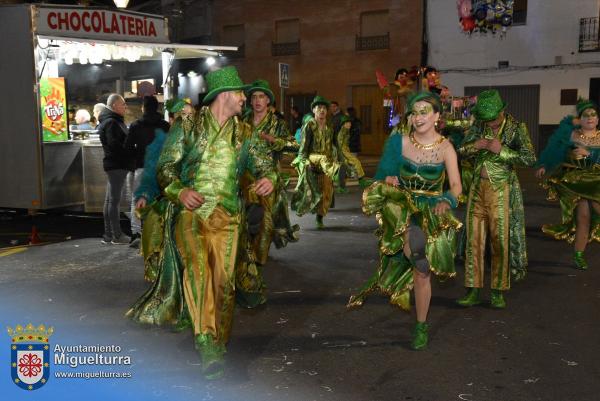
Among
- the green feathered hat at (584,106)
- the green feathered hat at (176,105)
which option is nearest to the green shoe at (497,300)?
the green feathered hat at (584,106)

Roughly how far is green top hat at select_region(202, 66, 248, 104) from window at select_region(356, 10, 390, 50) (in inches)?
993

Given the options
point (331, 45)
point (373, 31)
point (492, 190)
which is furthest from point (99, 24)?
point (331, 45)

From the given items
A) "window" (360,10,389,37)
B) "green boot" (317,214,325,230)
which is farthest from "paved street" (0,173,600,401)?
"window" (360,10,389,37)

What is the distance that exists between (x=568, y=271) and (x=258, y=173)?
4720 mm

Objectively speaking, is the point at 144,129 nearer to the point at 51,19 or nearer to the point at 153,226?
the point at 51,19

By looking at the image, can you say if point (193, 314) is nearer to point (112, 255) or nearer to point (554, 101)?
point (112, 255)

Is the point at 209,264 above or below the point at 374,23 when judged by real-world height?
below

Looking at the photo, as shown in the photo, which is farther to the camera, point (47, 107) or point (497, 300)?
point (47, 107)

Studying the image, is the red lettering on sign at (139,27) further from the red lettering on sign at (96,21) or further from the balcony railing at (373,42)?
the balcony railing at (373,42)

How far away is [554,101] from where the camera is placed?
24.7 meters

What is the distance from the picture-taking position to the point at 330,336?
17.8 feet

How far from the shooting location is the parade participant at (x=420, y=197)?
4867 mm

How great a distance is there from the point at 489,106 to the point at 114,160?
5460 mm

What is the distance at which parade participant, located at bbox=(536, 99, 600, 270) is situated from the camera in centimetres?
752
